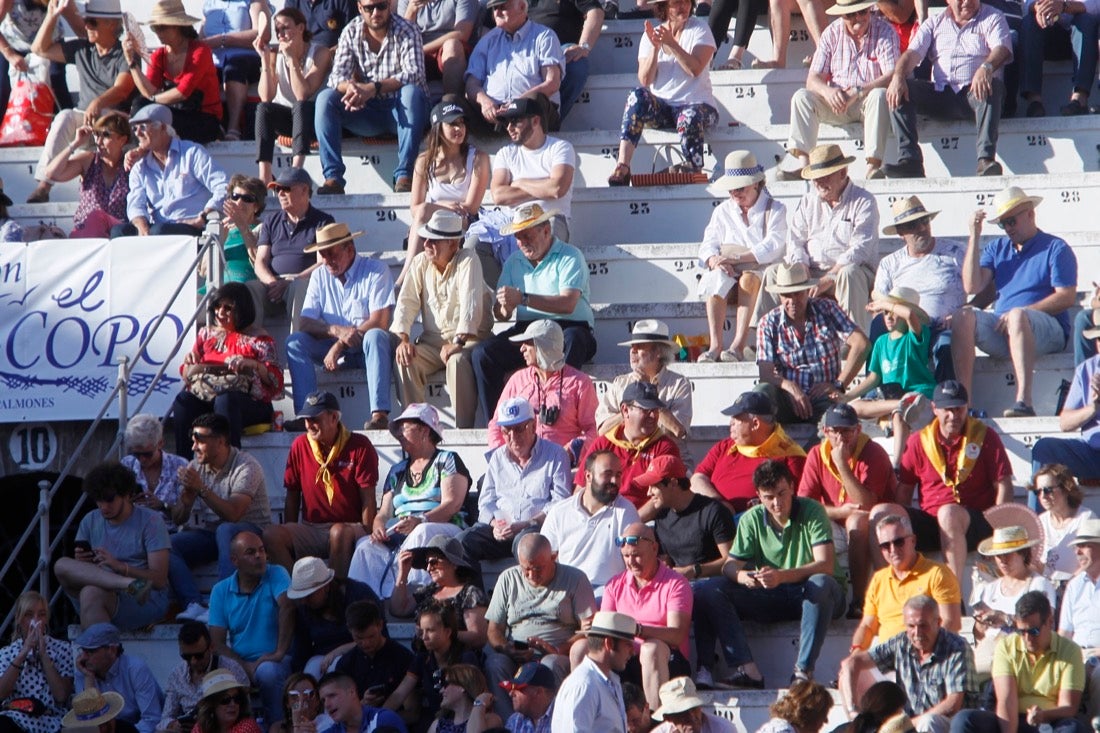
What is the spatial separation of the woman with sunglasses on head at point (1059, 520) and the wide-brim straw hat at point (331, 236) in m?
4.42

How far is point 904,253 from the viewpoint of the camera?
12953mm

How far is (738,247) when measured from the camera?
13.3m

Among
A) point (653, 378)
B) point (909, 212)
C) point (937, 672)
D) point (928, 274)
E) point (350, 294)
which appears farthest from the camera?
point (350, 294)

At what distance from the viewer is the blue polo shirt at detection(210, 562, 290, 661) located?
11.2 metres

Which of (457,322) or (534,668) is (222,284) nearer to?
(457,322)

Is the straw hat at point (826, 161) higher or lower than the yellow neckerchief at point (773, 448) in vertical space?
higher

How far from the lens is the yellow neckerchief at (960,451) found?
11297 millimetres

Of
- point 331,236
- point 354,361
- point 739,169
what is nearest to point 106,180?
point 331,236

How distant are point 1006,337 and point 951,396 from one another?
4.57 ft

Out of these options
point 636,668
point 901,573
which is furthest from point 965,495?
point 636,668

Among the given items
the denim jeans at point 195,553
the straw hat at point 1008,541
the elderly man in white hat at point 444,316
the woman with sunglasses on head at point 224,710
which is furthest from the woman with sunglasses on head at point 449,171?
the straw hat at point 1008,541

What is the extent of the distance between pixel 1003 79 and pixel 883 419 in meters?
3.45

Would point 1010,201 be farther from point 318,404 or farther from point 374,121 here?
point 374,121

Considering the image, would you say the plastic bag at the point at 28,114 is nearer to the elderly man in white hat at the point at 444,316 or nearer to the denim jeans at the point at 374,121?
the denim jeans at the point at 374,121
